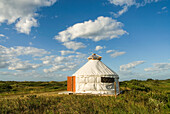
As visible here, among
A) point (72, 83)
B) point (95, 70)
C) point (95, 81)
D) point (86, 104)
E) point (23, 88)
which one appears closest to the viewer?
point (86, 104)

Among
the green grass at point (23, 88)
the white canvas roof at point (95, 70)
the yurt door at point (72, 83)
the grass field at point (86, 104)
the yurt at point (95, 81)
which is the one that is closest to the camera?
the grass field at point (86, 104)

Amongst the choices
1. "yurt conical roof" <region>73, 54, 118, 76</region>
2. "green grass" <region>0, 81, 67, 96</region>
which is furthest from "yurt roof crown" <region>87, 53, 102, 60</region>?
"green grass" <region>0, 81, 67, 96</region>

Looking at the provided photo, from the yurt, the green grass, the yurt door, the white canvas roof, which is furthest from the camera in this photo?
the green grass

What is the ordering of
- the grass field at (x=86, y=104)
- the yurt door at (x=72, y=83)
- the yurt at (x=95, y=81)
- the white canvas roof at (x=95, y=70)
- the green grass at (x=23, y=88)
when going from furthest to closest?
1. the green grass at (x=23, y=88)
2. the yurt door at (x=72, y=83)
3. the white canvas roof at (x=95, y=70)
4. the yurt at (x=95, y=81)
5. the grass field at (x=86, y=104)

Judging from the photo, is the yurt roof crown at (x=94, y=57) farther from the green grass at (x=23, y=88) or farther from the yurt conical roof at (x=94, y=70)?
the green grass at (x=23, y=88)

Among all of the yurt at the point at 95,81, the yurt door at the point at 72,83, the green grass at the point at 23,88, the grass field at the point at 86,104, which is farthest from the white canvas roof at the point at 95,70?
the green grass at the point at 23,88

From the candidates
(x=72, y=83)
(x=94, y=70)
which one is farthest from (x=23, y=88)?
(x=94, y=70)

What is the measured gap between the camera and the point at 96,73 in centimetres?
1400

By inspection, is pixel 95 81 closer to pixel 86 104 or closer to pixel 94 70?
pixel 94 70

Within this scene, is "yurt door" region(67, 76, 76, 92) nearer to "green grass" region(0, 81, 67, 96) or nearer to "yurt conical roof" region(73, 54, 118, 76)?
"yurt conical roof" region(73, 54, 118, 76)

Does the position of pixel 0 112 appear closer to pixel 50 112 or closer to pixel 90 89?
pixel 50 112

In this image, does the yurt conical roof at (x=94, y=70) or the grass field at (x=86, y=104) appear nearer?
the grass field at (x=86, y=104)

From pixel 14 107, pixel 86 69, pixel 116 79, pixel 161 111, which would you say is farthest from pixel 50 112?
pixel 116 79

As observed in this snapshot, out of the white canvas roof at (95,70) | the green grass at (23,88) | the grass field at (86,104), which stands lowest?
the green grass at (23,88)
